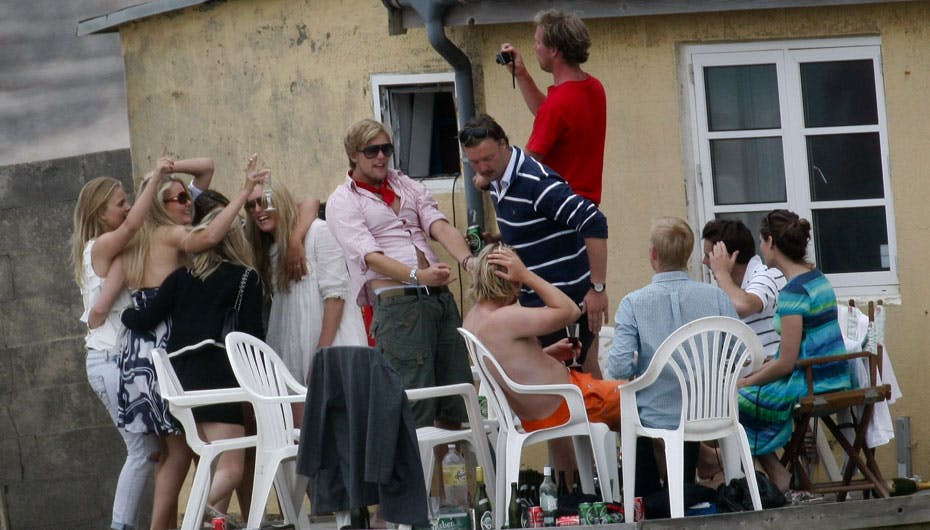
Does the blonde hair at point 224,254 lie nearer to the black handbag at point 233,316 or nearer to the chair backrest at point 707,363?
the black handbag at point 233,316

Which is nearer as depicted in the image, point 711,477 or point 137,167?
point 711,477

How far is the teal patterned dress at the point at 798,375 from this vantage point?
8102 mm

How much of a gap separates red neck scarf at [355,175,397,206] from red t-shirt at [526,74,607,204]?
72 centimetres

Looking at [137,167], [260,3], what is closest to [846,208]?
[260,3]

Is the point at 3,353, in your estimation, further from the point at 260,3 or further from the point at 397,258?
the point at 397,258

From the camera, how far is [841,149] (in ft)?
31.7

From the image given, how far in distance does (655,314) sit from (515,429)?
32.2 inches

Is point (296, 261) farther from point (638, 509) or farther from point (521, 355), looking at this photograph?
point (638, 509)

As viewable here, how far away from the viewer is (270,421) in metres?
7.57

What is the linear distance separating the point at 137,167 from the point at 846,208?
4664mm

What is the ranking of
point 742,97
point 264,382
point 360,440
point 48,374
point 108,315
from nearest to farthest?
point 360,440 → point 264,382 → point 108,315 → point 742,97 → point 48,374

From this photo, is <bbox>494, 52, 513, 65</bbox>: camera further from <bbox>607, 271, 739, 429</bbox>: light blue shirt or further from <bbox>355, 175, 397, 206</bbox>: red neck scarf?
<bbox>607, 271, 739, 429</bbox>: light blue shirt

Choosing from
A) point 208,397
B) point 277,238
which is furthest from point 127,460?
point 277,238

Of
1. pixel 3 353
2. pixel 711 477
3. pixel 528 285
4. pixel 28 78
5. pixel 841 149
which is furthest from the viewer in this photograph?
pixel 28 78
